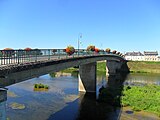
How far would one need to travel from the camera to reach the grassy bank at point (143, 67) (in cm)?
10381

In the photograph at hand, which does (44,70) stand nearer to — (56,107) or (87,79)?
(56,107)

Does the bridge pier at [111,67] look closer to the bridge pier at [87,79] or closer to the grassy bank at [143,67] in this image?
the grassy bank at [143,67]

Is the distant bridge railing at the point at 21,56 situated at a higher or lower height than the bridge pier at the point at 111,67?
higher

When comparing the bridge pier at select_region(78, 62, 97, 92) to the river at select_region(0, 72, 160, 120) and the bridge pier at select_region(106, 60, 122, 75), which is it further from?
the bridge pier at select_region(106, 60, 122, 75)

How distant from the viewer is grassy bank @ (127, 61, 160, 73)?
103812mm

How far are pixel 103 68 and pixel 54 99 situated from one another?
68277mm

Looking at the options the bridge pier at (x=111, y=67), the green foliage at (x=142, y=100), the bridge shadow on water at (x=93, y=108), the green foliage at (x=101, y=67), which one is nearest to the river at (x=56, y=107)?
the bridge shadow on water at (x=93, y=108)

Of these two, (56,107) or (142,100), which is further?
(142,100)

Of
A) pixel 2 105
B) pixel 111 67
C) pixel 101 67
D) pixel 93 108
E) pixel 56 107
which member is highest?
pixel 2 105

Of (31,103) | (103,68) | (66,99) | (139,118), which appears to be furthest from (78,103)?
(103,68)

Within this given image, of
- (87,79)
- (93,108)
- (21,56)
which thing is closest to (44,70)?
(21,56)

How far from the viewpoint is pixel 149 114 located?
3164 centimetres

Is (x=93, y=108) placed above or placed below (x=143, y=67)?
below

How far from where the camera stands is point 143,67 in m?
109
